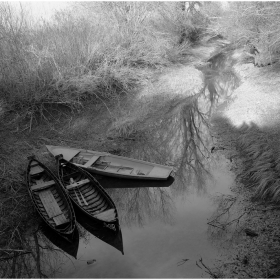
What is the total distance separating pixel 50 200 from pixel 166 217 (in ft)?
7.89

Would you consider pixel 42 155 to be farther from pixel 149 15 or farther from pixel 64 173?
pixel 149 15

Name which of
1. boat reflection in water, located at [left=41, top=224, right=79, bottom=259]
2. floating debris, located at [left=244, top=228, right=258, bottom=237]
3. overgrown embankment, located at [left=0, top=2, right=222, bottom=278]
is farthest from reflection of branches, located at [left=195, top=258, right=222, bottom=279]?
overgrown embankment, located at [left=0, top=2, right=222, bottom=278]

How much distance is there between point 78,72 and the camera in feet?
36.9

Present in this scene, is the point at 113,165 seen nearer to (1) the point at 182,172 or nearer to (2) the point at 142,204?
(2) the point at 142,204

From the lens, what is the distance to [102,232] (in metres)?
6.21

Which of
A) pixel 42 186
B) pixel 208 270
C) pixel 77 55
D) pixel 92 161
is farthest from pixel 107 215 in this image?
pixel 77 55

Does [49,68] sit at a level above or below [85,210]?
above

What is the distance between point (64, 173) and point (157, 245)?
2.95 metres

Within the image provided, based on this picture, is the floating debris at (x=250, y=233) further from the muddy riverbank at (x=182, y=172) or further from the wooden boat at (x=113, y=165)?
the wooden boat at (x=113, y=165)

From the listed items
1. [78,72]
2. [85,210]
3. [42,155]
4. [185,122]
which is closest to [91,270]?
[85,210]

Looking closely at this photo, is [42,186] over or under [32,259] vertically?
over

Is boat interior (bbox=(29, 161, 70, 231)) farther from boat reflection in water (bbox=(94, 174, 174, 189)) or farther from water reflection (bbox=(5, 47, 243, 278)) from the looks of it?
boat reflection in water (bbox=(94, 174, 174, 189))

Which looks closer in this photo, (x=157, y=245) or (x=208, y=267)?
(x=208, y=267)

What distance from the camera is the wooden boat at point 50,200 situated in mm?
5907
